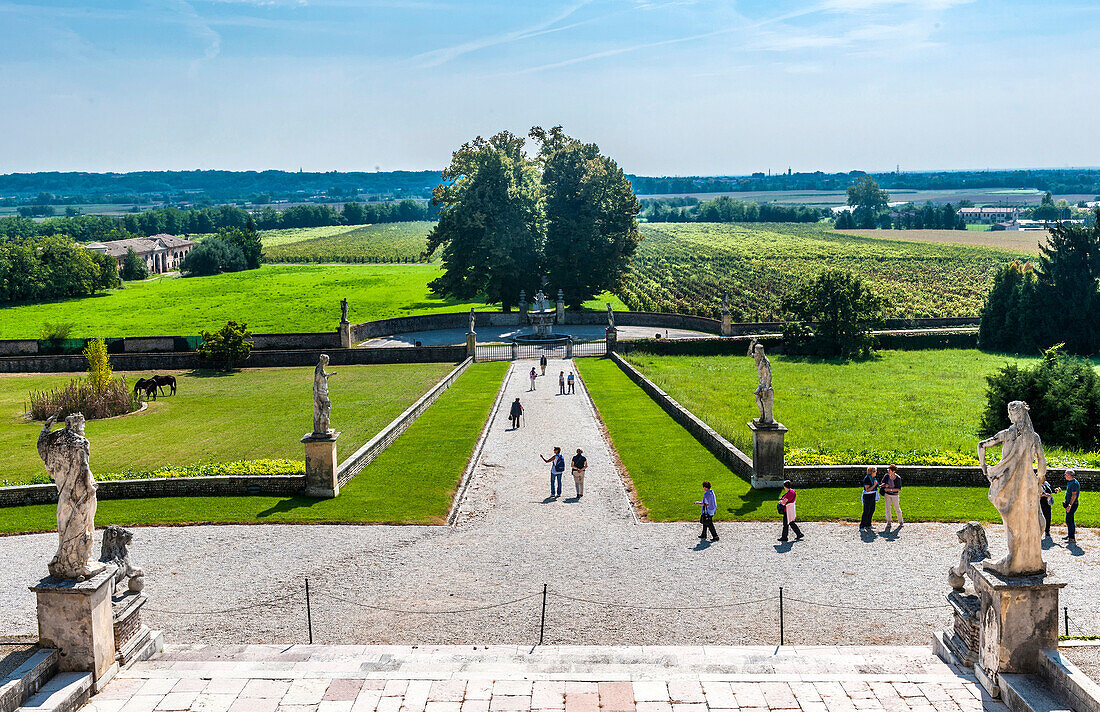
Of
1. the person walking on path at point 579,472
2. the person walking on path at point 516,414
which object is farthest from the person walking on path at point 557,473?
the person walking on path at point 516,414

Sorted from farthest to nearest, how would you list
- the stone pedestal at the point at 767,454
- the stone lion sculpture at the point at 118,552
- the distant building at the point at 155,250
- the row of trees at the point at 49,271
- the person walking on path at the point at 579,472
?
the distant building at the point at 155,250, the row of trees at the point at 49,271, the person walking on path at the point at 579,472, the stone pedestal at the point at 767,454, the stone lion sculpture at the point at 118,552

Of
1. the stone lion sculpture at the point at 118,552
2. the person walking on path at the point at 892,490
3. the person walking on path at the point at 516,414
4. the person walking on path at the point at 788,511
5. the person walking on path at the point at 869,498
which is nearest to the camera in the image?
the stone lion sculpture at the point at 118,552

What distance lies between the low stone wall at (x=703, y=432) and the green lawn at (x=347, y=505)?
6764mm

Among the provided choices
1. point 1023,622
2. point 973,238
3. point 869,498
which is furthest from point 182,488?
point 973,238

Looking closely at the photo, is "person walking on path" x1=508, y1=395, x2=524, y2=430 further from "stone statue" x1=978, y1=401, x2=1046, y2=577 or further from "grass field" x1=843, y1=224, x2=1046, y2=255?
"grass field" x1=843, y1=224, x2=1046, y2=255

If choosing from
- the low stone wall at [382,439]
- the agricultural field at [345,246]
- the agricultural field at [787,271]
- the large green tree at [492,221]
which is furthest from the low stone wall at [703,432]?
the agricultural field at [345,246]

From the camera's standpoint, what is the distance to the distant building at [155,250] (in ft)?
366

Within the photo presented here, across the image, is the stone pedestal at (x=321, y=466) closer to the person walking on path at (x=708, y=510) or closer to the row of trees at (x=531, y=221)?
the person walking on path at (x=708, y=510)

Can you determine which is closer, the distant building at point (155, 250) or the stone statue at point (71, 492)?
the stone statue at point (71, 492)

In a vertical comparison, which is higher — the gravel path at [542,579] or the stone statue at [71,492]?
the stone statue at [71,492]

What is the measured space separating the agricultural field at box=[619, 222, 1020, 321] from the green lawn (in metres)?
39.5

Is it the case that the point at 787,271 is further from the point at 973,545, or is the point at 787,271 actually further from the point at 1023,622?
the point at 1023,622

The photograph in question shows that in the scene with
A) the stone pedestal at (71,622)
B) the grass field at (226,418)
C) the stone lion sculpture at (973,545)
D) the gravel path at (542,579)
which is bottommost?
the grass field at (226,418)

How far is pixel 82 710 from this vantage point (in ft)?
33.7
